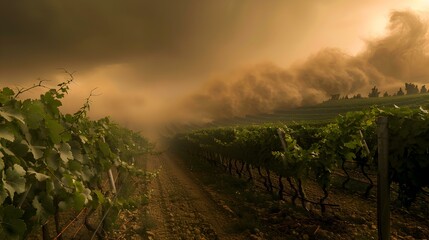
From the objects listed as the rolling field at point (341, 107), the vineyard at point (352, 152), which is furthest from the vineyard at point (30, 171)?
the rolling field at point (341, 107)

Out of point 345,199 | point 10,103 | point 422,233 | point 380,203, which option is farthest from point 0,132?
point 345,199

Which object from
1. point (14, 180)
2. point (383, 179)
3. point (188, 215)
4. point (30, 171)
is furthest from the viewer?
point (188, 215)

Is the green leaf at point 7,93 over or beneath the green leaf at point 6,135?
over

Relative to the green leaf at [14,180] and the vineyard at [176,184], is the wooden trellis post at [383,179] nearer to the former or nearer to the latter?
the vineyard at [176,184]

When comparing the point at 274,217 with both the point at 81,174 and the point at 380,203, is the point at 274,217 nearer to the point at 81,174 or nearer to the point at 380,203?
the point at 380,203

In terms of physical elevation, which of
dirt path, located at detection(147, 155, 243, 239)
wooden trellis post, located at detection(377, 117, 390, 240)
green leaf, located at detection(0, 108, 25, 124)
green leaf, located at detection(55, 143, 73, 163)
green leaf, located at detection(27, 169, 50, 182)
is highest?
green leaf, located at detection(0, 108, 25, 124)

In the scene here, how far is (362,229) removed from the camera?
24.0ft

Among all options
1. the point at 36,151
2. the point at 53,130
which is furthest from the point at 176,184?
the point at 36,151

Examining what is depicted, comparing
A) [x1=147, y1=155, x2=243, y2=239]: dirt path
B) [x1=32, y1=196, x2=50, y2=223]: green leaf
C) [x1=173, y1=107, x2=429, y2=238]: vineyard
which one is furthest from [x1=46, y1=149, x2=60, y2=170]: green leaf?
[x1=147, y1=155, x2=243, y2=239]: dirt path

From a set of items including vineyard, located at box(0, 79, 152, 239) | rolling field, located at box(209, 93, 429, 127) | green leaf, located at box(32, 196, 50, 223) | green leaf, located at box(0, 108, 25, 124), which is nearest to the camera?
vineyard, located at box(0, 79, 152, 239)

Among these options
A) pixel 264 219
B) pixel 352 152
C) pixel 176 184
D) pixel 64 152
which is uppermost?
pixel 64 152

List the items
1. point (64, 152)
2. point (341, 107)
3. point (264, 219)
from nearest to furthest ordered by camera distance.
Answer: point (64, 152) → point (264, 219) → point (341, 107)

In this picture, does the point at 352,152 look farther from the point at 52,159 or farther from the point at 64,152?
the point at 52,159

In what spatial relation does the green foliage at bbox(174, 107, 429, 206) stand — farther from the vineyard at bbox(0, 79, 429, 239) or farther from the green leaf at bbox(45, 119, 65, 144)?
the green leaf at bbox(45, 119, 65, 144)
